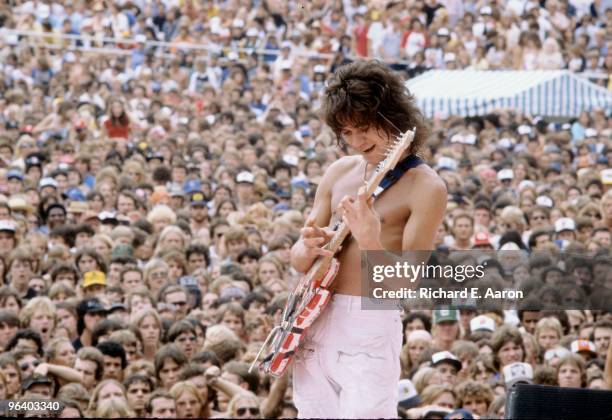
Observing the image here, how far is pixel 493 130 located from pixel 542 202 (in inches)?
187

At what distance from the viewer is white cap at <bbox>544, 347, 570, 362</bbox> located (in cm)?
917

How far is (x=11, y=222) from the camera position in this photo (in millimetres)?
12172

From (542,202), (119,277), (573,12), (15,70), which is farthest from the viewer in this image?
(573,12)

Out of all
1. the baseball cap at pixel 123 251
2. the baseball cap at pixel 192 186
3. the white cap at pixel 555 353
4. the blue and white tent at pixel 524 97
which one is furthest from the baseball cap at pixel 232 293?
the blue and white tent at pixel 524 97

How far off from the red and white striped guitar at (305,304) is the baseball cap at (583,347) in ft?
14.6

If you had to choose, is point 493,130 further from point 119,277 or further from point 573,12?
point 119,277

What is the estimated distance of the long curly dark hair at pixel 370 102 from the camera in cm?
514

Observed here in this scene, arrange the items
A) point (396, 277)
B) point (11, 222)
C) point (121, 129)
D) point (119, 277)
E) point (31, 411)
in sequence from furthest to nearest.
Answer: point (121, 129) < point (11, 222) < point (119, 277) < point (31, 411) < point (396, 277)

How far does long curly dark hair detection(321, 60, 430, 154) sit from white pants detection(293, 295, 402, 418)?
63 cm

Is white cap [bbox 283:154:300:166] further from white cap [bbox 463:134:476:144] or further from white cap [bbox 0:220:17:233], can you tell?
white cap [bbox 0:220:17:233]

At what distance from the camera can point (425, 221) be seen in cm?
504

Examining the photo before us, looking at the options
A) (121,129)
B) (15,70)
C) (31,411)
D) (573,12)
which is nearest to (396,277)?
(31,411)

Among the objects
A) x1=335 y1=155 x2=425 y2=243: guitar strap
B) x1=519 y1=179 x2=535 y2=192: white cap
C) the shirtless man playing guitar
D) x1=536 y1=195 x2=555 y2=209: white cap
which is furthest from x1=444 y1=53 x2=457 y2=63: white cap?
x1=335 y1=155 x2=425 y2=243: guitar strap

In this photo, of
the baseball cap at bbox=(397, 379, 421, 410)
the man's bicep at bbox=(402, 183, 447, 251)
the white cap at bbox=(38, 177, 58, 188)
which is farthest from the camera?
the white cap at bbox=(38, 177, 58, 188)
